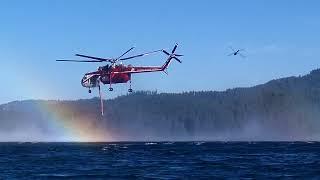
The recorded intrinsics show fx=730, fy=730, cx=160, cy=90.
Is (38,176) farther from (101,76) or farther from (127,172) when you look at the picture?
(101,76)

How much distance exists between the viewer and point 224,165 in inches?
4911

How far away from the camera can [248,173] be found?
104m

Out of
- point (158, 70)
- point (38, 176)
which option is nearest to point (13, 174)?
point (38, 176)

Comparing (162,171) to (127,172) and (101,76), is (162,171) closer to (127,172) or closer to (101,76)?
(127,172)

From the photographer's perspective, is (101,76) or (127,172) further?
(101,76)

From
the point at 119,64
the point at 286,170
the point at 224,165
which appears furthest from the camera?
the point at 119,64

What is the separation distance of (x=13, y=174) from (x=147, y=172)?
1999 cm

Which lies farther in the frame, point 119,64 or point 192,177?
point 119,64

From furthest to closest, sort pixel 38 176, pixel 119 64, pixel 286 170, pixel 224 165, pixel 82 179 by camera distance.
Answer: pixel 119 64 < pixel 224 165 < pixel 286 170 < pixel 38 176 < pixel 82 179

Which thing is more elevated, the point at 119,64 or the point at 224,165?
the point at 119,64

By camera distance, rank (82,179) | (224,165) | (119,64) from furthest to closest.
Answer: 1. (119,64)
2. (224,165)
3. (82,179)

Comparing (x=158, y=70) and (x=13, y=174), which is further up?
(x=158, y=70)

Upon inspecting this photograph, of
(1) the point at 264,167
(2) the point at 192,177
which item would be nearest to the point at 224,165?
(1) the point at 264,167

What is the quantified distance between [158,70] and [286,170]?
50.0 m
